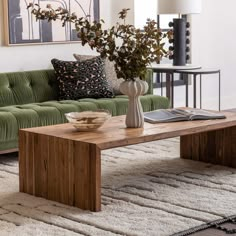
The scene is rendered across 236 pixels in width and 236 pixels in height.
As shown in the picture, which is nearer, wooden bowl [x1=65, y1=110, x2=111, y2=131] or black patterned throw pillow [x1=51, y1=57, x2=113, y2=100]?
wooden bowl [x1=65, y1=110, x2=111, y2=131]

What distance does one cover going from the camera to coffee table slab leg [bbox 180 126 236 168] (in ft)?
15.0

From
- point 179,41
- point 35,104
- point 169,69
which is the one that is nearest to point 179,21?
point 179,41

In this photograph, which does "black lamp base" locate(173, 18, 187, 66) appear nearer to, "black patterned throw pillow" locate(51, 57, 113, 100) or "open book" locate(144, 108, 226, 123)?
"black patterned throw pillow" locate(51, 57, 113, 100)

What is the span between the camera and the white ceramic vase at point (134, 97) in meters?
3.96

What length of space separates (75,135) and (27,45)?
2311 mm

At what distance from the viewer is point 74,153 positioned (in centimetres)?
363

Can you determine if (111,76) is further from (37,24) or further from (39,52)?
(37,24)

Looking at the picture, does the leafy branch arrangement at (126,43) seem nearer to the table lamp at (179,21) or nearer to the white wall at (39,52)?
the white wall at (39,52)

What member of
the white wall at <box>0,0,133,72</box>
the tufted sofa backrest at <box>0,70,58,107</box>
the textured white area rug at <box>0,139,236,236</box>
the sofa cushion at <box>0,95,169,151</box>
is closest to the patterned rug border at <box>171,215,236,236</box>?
the textured white area rug at <box>0,139,236,236</box>

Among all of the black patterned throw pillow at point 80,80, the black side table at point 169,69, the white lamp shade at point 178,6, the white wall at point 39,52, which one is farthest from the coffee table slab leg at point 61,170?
the white lamp shade at point 178,6

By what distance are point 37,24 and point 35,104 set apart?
0.96 metres

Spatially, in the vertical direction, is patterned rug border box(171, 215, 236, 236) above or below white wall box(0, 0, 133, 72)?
below

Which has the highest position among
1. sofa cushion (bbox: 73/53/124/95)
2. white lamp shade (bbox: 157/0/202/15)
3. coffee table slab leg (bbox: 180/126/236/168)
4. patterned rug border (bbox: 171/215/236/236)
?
white lamp shade (bbox: 157/0/202/15)

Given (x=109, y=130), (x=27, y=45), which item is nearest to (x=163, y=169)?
(x=109, y=130)
